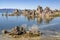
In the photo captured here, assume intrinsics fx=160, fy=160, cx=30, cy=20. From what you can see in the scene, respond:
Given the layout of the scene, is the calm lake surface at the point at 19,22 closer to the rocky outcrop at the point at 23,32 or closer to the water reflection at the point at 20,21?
the water reflection at the point at 20,21

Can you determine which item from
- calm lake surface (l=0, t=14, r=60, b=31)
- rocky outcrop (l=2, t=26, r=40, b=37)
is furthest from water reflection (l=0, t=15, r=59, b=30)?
rocky outcrop (l=2, t=26, r=40, b=37)

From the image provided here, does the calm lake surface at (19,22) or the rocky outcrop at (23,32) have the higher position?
the calm lake surface at (19,22)

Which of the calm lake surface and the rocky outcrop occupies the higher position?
the calm lake surface

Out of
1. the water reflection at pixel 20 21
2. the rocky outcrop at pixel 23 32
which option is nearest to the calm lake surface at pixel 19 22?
the water reflection at pixel 20 21

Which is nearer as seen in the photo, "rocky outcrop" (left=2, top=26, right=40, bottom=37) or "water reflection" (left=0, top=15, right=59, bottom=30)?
"rocky outcrop" (left=2, top=26, right=40, bottom=37)

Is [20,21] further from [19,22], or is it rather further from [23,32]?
[23,32]

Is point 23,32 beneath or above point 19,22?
beneath

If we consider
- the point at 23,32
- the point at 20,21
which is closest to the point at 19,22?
the point at 20,21

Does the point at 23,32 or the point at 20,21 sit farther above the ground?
the point at 20,21

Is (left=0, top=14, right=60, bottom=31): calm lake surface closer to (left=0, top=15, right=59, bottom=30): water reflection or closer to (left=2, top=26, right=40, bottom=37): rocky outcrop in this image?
(left=0, top=15, right=59, bottom=30): water reflection

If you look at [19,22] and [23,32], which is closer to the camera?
[23,32]

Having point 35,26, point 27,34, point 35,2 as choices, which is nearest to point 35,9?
point 35,2

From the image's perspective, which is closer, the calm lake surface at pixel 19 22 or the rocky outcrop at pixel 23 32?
the rocky outcrop at pixel 23 32

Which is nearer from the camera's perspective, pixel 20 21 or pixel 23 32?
pixel 23 32
